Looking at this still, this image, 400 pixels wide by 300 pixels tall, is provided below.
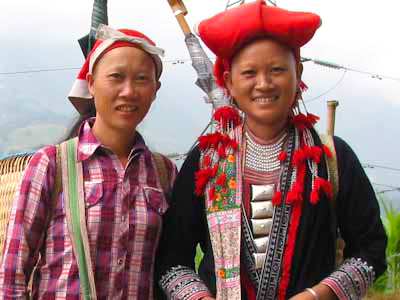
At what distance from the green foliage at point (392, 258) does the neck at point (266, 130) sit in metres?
3.83

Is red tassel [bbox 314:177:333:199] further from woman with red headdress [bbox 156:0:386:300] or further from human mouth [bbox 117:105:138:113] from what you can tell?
human mouth [bbox 117:105:138:113]

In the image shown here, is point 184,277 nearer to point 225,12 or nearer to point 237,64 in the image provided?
point 237,64

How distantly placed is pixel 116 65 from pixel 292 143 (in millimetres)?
697

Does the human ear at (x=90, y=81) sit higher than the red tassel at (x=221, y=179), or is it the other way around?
the human ear at (x=90, y=81)

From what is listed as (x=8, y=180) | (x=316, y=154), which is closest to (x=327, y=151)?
(x=316, y=154)

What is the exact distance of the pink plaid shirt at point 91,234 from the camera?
2.07m

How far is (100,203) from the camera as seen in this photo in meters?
2.13

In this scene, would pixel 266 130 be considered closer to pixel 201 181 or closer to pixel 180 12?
pixel 201 181

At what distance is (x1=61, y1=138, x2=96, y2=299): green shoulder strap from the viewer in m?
2.05

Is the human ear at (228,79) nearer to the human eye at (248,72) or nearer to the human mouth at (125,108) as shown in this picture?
the human eye at (248,72)

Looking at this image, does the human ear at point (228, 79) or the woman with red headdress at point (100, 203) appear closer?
the woman with red headdress at point (100, 203)

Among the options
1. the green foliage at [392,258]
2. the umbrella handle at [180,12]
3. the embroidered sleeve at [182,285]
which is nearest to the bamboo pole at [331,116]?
the green foliage at [392,258]

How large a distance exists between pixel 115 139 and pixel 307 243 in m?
0.80

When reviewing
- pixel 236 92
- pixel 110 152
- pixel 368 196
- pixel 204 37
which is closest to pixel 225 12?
pixel 204 37
